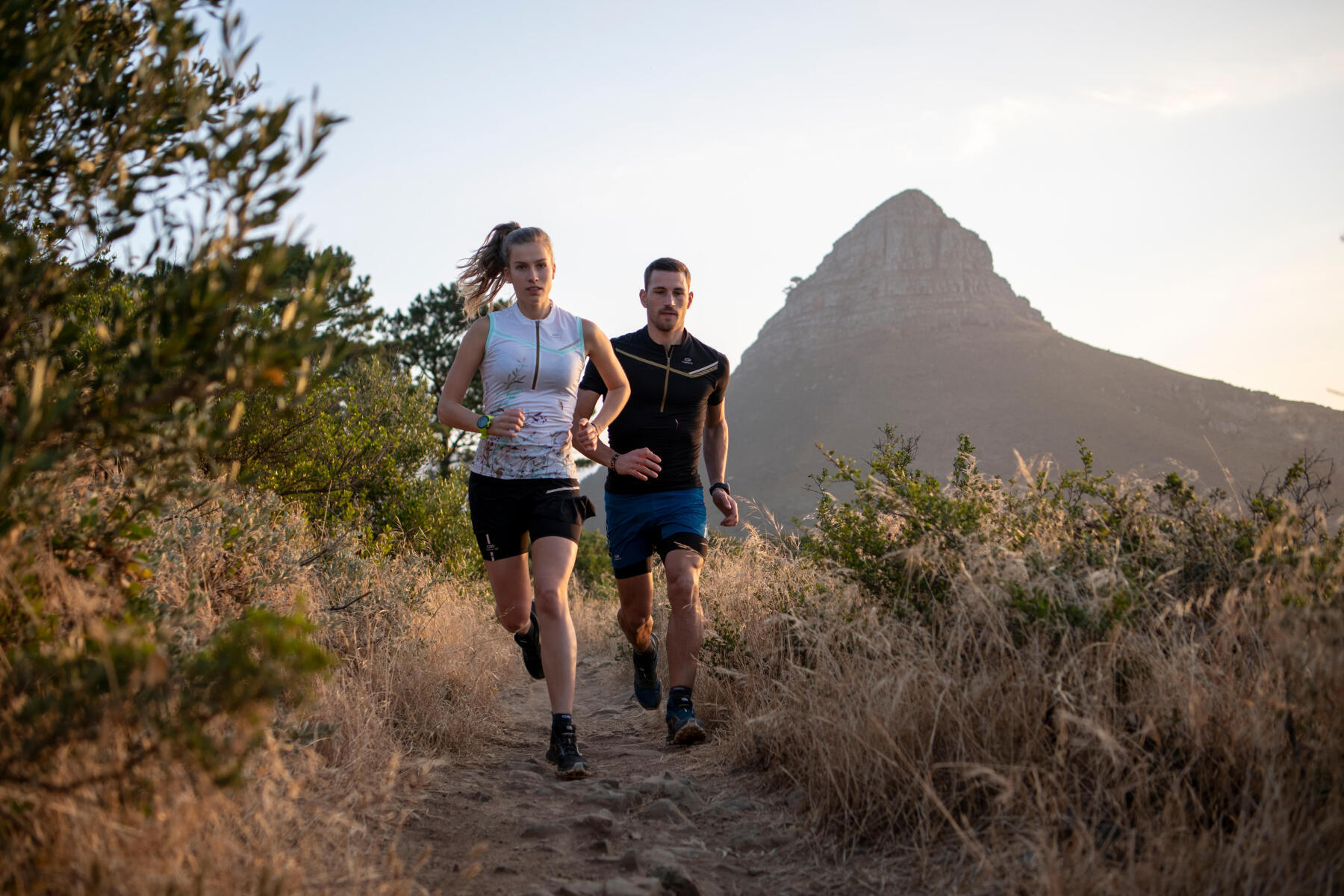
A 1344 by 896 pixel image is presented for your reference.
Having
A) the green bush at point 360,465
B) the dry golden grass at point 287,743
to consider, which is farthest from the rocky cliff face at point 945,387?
the dry golden grass at point 287,743

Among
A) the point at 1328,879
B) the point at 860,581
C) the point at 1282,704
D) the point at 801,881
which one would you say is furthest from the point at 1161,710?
the point at 860,581

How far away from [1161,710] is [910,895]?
36.9 inches

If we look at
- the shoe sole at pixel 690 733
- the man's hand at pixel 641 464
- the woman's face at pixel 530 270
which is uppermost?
the woman's face at pixel 530 270

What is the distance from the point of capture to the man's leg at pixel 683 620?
4.71 metres

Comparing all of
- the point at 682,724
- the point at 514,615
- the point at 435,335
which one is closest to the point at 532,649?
the point at 514,615

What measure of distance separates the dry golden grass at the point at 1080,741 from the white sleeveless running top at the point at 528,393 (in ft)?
5.44

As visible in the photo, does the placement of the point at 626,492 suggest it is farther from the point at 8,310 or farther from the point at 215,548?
the point at 8,310

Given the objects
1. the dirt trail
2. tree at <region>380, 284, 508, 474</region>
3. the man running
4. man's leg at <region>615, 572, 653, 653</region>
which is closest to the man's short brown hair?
the man running

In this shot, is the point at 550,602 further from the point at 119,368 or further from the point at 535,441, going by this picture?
the point at 119,368

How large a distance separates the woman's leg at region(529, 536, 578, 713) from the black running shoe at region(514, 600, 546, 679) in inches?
33.0

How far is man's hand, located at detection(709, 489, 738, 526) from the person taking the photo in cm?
489

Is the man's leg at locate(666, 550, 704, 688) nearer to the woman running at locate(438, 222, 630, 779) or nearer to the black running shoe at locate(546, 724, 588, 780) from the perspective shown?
the woman running at locate(438, 222, 630, 779)

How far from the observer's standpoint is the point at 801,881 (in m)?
2.72

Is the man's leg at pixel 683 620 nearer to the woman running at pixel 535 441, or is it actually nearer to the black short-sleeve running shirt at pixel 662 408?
the black short-sleeve running shirt at pixel 662 408
